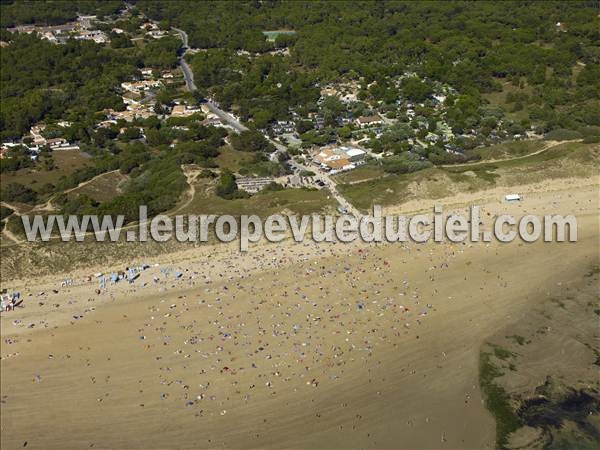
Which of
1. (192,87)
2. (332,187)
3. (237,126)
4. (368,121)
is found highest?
(368,121)

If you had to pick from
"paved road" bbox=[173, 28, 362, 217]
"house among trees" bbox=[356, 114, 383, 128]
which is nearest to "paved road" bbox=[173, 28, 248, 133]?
"paved road" bbox=[173, 28, 362, 217]

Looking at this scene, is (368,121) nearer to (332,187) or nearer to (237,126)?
(237,126)

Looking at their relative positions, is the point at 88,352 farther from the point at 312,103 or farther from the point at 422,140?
the point at 312,103

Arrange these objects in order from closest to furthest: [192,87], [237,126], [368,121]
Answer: [368,121], [237,126], [192,87]

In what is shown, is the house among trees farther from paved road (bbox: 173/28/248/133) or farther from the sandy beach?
the sandy beach

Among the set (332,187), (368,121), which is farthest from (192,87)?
(332,187)

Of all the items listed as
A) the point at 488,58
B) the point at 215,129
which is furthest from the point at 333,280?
the point at 488,58
